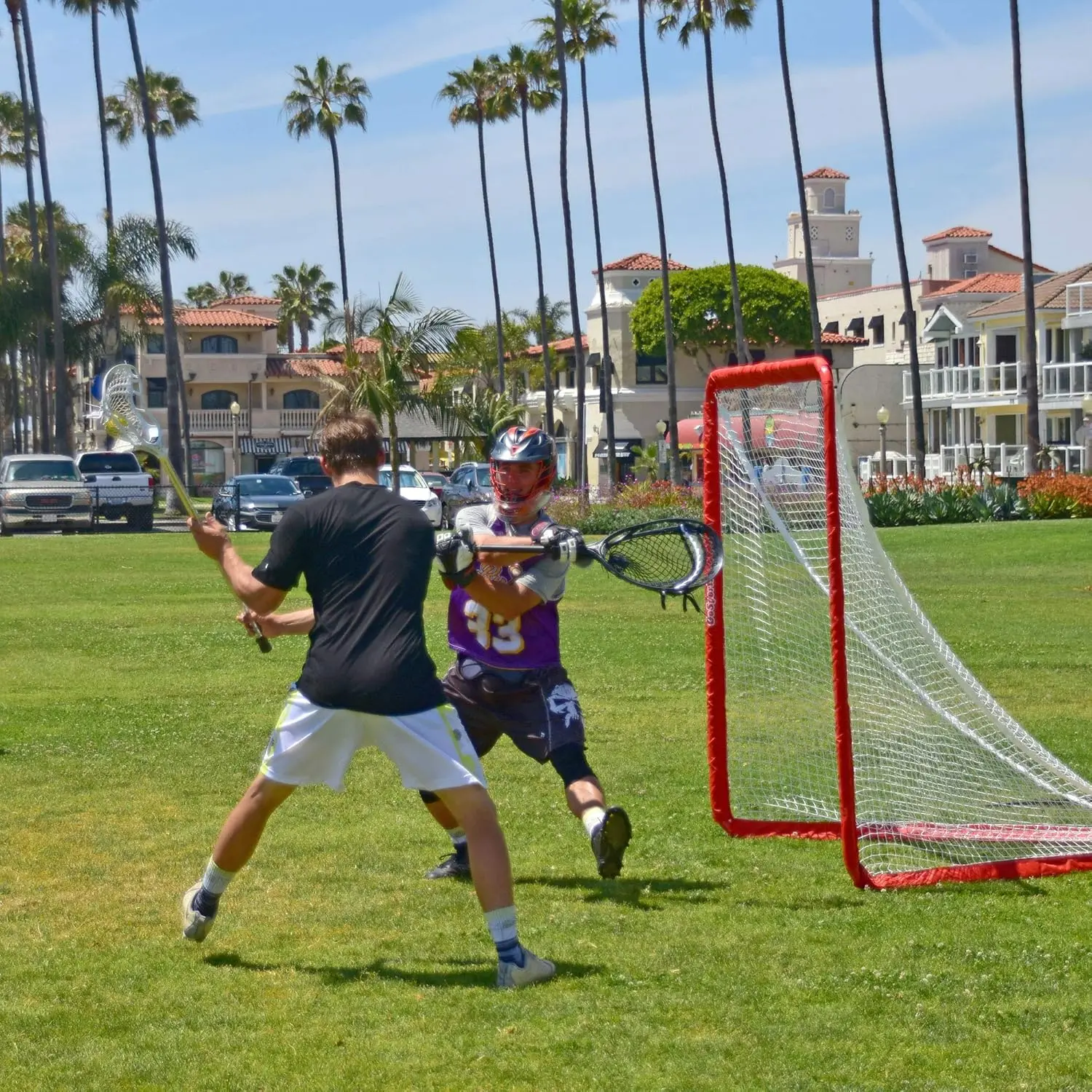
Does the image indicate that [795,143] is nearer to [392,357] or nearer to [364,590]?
[392,357]

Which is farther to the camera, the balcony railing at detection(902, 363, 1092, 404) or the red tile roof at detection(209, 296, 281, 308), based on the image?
the red tile roof at detection(209, 296, 281, 308)

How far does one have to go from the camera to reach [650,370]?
84125 millimetres

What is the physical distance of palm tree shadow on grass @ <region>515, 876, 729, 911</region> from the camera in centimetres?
656

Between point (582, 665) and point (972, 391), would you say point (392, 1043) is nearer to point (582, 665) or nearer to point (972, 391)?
point (582, 665)

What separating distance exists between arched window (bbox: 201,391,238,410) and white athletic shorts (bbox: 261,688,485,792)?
285 feet

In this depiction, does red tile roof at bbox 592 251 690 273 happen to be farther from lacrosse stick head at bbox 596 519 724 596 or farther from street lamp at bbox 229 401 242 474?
lacrosse stick head at bbox 596 519 724 596

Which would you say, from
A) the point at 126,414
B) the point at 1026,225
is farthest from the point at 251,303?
the point at 126,414

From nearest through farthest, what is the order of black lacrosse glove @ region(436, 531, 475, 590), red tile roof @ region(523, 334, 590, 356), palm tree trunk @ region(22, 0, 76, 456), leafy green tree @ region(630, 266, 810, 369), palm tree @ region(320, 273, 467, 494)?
black lacrosse glove @ region(436, 531, 475, 590), palm tree @ region(320, 273, 467, 494), palm tree trunk @ region(22, 0, 76, 456), leafy green tree @ region(630, 266, 810, 369), red tile roof @ region(523, 334, 590, 356)

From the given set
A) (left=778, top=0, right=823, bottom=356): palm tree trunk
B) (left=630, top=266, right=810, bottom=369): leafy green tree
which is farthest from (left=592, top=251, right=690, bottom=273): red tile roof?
(left=778, top=0, right=823, bottom=356): palm tree trunk

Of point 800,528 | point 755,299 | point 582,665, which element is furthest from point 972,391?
point 800,528

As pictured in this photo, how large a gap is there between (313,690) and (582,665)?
8.66 metres

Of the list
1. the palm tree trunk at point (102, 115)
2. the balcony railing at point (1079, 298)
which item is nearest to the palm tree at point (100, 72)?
the palm tree trunk at point (102, 115)

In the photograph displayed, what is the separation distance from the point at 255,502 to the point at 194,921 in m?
33.6

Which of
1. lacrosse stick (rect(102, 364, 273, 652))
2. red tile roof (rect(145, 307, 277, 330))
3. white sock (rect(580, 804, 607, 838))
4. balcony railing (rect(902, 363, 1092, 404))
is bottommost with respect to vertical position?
white sock (rect(580, 804, 607, 838))
